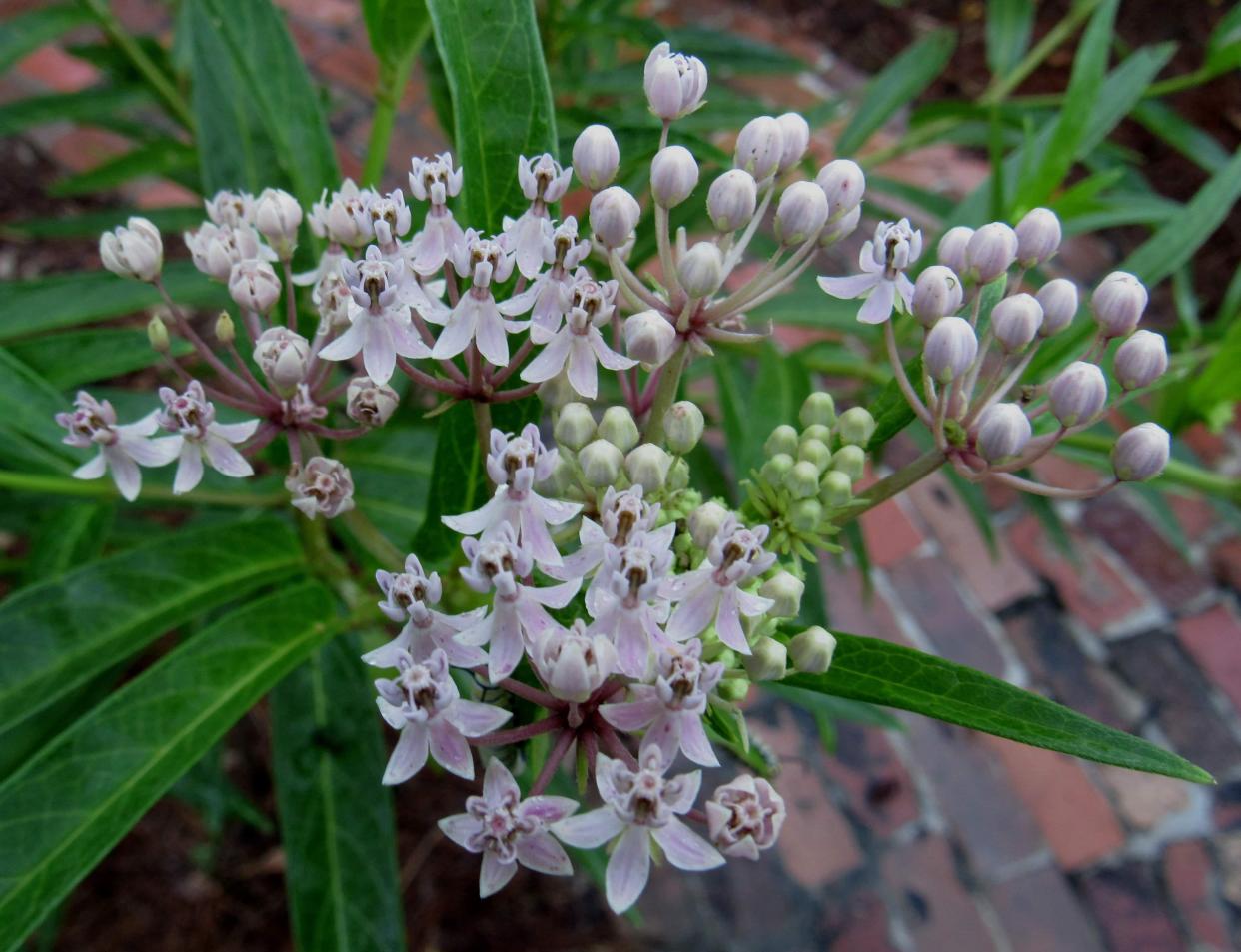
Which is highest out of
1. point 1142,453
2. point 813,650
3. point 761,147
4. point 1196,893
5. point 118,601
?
point 761,147

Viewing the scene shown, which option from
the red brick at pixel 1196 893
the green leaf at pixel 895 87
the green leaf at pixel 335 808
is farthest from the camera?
the red brick at pixel 1196 893

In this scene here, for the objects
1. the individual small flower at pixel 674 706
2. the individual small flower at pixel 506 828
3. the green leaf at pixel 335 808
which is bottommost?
the green leaf at pixel 335 808

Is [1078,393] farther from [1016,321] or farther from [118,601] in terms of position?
[118,601]

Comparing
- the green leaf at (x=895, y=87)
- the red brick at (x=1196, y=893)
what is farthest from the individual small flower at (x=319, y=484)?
the red brick at (x=1196, y=893)

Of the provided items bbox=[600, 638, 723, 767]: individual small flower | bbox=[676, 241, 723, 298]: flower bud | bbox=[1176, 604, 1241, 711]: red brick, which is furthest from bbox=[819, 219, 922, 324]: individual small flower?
bbox=[1176, 604, 1241, 711]: red brick

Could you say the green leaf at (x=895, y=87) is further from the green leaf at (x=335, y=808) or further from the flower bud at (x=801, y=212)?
A: the green leaf at (x=335, y=808)

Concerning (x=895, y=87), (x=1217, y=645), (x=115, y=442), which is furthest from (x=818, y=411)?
(x=1217, y=645)

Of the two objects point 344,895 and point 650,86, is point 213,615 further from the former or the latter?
point 650,86

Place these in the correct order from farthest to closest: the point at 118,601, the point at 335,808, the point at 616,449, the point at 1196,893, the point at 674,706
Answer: the point at 1196,893 → the point at 335,808 → the point at 118,601 → the point at 616,449 → the point at 674,706

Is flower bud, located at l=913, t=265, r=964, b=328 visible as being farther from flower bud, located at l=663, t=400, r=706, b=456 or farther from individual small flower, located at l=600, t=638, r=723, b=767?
individual small flower, located at l=600, t=638, r=723, b=767
